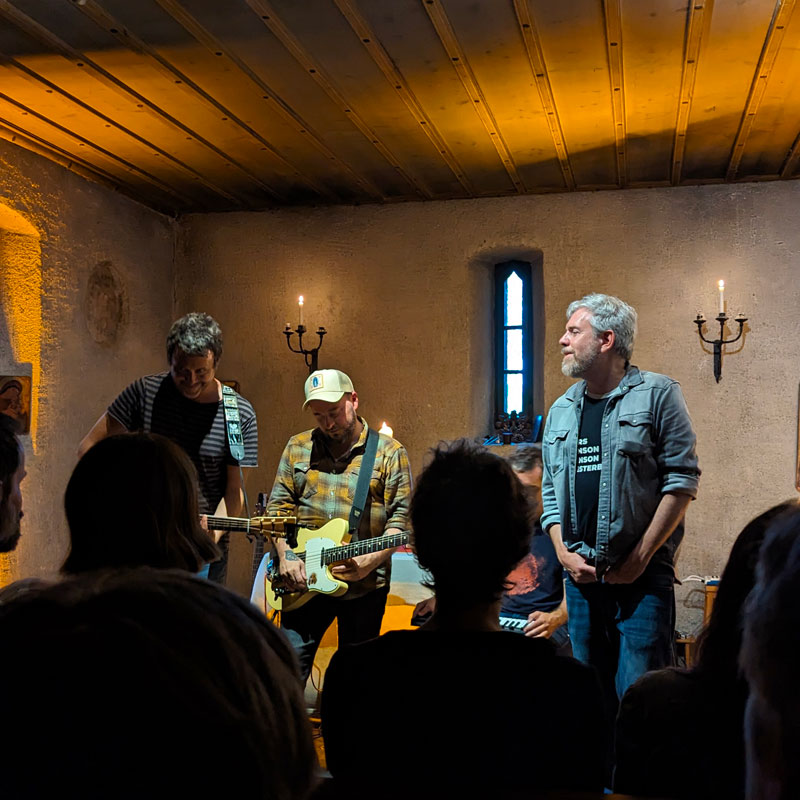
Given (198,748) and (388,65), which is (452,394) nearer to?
(388,65)

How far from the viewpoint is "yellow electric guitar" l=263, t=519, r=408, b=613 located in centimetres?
401

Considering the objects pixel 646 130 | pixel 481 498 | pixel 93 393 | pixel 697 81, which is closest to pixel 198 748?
pixel 481 498

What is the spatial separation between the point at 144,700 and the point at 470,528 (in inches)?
58.1

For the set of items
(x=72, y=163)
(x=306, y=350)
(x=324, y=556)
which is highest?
(x=72, y=163)

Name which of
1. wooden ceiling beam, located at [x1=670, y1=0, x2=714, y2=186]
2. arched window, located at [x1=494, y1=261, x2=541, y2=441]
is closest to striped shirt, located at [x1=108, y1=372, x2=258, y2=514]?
wooden ceiling beam, located at [x1=670, y1=0, x2=714, y2=186]

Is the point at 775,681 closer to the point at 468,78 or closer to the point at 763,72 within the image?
the point at 468,78

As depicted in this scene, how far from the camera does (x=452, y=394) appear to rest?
7.07 meters

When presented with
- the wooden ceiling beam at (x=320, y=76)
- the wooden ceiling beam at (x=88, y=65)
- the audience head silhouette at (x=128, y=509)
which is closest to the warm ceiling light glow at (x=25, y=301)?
the wooden ceiling beam at (x=88, y=65)

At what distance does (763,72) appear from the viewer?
15.2 ft

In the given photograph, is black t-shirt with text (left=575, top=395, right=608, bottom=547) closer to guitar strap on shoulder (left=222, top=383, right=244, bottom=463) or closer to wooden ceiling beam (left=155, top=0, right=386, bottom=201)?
guitar strap on shoulder (left=222, top=383, right=244, bottom=463)

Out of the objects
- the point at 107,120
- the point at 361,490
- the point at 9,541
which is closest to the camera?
the point at 9,541

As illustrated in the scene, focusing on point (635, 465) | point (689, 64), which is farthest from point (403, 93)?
point (635, 465)

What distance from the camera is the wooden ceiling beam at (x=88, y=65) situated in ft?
13.4

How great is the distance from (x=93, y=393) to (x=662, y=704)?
5662mm
